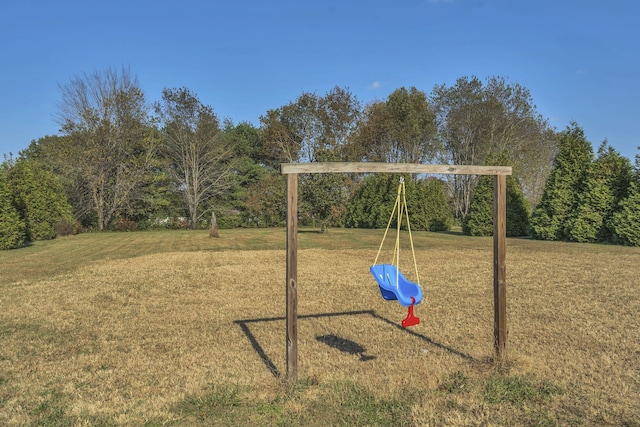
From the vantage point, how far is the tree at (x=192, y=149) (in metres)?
34.4

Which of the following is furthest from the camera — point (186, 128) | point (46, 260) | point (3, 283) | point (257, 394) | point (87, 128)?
point (186, 128)

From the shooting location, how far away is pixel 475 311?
6.66m

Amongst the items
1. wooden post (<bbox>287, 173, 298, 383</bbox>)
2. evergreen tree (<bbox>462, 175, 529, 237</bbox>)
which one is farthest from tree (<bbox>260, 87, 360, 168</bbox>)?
wooden post (<bbox>287, 173, 298, 383</bbox>)

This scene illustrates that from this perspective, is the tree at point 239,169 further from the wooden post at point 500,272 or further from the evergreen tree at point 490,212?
the wooden post at point 500,272

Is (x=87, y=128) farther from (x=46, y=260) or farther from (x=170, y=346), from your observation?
(x=170, y=346)

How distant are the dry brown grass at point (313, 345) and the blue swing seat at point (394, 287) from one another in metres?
0.68

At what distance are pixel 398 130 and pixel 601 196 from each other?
2065 centimetres

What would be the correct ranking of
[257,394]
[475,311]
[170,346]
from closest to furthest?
1. [257,394]
2. [170,346]
3. [475,311]

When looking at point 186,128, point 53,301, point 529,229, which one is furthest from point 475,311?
point 186,128

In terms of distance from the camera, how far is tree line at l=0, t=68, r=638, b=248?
23.2m

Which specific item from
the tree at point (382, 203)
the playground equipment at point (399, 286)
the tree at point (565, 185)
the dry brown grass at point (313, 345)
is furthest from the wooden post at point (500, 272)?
the tree at point (382, 203)

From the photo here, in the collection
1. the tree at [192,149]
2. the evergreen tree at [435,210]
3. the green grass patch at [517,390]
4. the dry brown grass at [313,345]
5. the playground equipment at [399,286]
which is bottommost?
the dry brown grass at [313,345]

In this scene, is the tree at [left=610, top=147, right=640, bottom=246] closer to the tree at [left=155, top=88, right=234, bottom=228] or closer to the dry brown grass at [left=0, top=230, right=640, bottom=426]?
the dry brown grass at [left=0, top=230, right=640, bottom=426]

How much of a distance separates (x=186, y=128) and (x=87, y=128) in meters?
7.88
